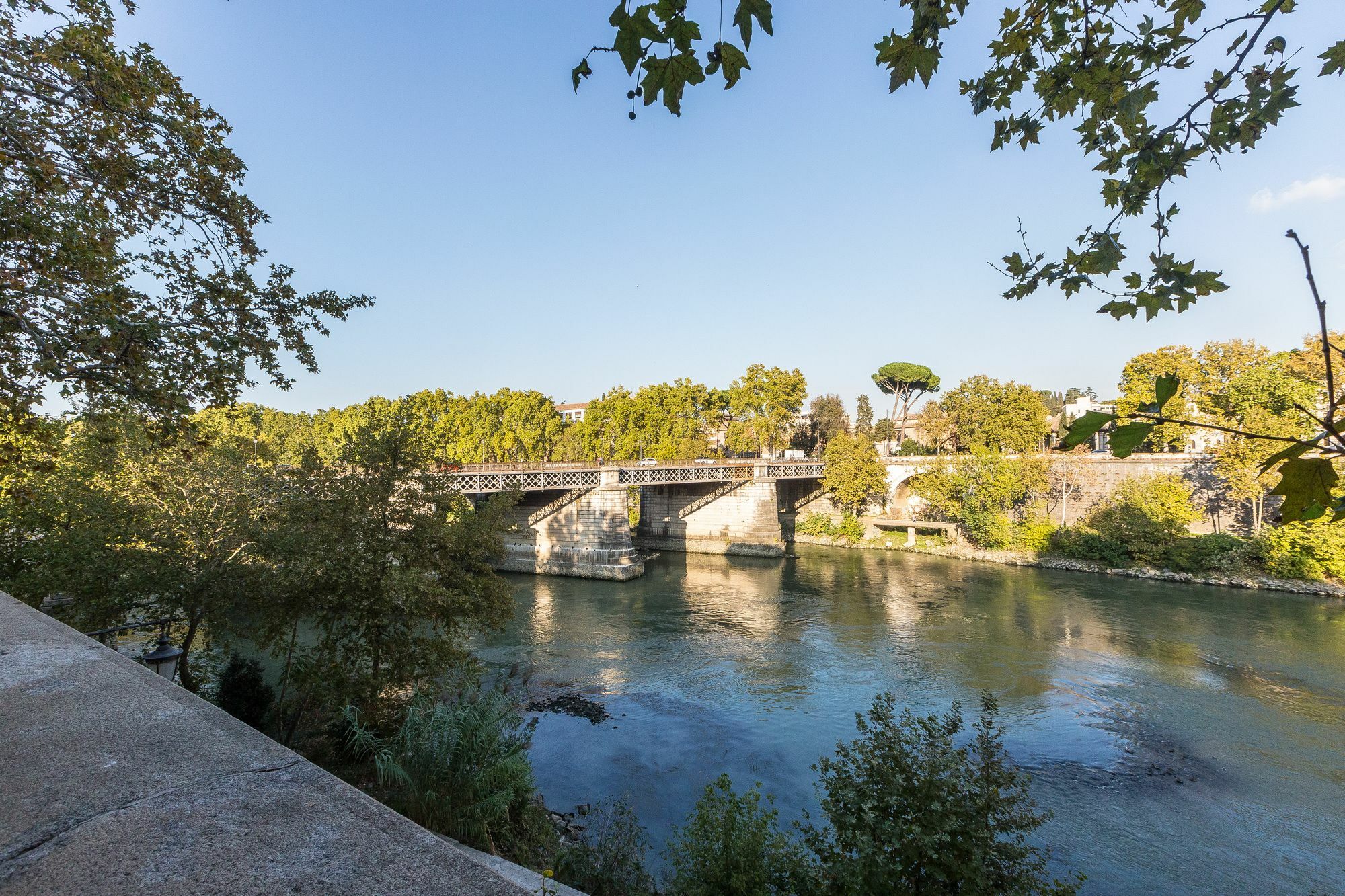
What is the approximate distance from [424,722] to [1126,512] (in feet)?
110

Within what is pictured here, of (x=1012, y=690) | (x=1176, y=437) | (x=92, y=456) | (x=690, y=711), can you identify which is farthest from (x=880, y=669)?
(x=1176, y=437)

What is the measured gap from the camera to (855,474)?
137ft

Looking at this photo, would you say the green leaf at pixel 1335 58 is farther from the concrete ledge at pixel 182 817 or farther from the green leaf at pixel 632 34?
the concrete ledge at pixel 182 817

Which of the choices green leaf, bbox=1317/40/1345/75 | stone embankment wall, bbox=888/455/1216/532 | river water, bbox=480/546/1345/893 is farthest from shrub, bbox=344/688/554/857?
stone embankment wall, bbox=888/455/1216/532

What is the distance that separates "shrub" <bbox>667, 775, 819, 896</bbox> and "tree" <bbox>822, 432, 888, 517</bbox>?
37.3 meters

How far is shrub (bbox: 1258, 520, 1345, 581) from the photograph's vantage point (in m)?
23.8

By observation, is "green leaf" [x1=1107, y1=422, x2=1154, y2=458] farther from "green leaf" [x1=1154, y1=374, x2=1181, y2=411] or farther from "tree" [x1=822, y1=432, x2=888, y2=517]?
"tree" [x1=822, y1=432, x2=888, y2=517]

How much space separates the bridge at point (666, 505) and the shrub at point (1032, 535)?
3683mm

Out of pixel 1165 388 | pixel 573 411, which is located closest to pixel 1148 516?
pixel 1165 388

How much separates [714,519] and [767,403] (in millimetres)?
13092

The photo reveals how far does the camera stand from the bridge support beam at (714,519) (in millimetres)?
38469

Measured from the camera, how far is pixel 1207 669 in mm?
16359

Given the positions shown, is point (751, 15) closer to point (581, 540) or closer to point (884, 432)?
point (581, 540)

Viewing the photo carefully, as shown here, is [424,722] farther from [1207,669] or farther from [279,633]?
[1207,669]
